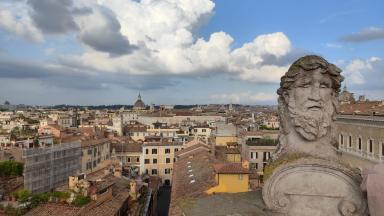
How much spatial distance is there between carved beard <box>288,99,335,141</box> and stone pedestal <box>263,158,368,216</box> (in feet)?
0.84

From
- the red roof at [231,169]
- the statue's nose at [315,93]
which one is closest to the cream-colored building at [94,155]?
the red roof at [231,169]

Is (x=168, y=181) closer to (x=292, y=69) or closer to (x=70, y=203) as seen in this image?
(x=70, y=203)

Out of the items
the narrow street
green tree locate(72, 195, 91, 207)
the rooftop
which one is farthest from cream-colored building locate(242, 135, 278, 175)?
the rooftop

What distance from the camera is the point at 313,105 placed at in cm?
421

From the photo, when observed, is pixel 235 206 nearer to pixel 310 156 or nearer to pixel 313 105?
pixel 310 156

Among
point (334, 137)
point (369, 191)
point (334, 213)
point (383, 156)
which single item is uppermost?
point (334, 137)

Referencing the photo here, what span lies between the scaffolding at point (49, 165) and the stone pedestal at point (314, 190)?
35409 mm

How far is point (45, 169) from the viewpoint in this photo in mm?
39750

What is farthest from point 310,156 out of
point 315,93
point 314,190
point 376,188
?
point 376,188

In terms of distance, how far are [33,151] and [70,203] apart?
49.6 ft

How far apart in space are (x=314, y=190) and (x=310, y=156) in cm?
30

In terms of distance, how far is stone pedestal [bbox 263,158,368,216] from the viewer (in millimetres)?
3938

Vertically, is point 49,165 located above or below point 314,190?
below

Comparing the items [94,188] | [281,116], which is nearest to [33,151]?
[94,188]
